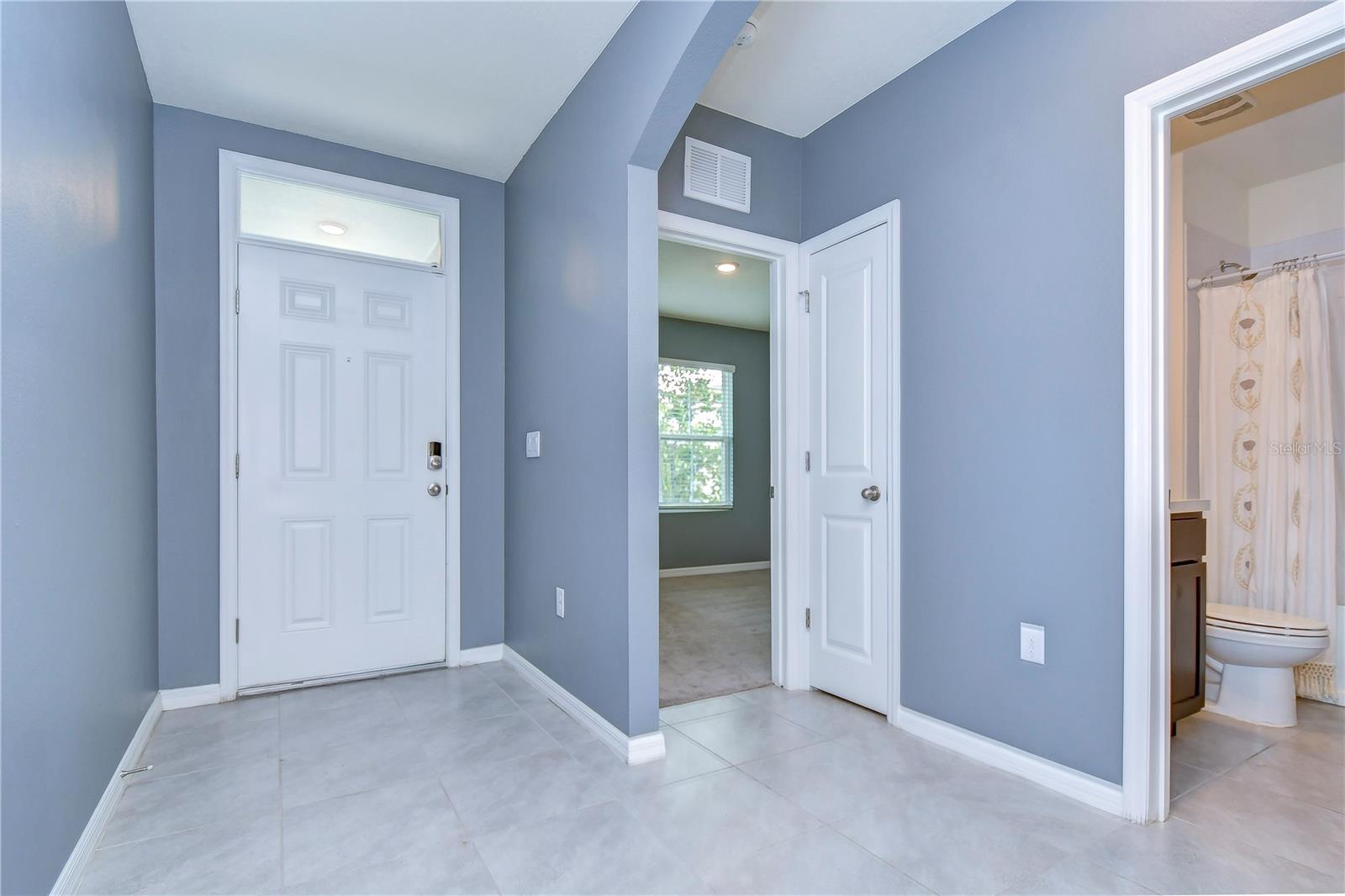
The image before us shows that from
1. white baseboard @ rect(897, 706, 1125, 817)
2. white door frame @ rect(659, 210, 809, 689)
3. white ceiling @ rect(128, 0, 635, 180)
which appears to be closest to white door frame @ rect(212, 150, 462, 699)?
white ceiling @ rect(128, 0, 635, 180)

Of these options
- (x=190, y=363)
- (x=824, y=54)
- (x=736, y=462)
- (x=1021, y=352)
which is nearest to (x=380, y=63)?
(x=190, y=363)

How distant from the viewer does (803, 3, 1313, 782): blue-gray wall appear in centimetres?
193

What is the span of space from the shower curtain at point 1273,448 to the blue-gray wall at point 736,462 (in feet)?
12.6

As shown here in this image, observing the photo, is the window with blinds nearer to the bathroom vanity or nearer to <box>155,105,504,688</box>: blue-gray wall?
<box>155,105,504,688</box>: blue-gray wall

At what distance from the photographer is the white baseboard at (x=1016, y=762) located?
75.6 inches

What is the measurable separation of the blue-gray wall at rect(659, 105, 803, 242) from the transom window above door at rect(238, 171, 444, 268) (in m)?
1.35

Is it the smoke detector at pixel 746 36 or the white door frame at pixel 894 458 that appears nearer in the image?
the smoke detector at pixel 746 36

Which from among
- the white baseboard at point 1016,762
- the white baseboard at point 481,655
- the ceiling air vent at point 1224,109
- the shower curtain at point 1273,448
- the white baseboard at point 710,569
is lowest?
the white baseboard at point 710,569

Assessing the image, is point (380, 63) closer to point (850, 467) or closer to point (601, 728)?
point (850, 467)

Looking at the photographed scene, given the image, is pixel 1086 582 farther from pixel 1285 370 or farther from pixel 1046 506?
pixel 1285 370

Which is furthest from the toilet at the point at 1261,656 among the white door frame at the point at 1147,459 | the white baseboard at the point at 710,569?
the white baseboard at the point at 710,569

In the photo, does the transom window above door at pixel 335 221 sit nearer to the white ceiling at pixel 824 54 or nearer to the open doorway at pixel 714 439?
the white ceiling at pixel 824 54

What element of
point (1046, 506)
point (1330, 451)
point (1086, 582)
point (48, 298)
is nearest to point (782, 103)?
point (1046, 506)

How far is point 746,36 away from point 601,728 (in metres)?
2.50
